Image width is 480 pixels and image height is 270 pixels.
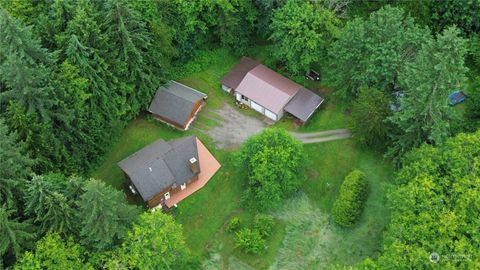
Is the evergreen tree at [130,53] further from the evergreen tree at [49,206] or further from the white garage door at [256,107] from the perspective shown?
the evergreen tree at [49,206]

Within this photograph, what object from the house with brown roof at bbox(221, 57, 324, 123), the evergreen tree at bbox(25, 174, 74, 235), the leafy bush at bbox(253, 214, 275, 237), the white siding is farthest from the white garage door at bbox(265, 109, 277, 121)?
the evergreen tree at bbox(25, 174, 74, 235)

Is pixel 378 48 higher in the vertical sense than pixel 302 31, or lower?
higher

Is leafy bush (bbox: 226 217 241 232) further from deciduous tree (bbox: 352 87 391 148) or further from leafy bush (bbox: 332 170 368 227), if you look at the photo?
deciduous tree (bbox: 352 87 391 148)

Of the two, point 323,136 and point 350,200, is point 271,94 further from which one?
point 350,200

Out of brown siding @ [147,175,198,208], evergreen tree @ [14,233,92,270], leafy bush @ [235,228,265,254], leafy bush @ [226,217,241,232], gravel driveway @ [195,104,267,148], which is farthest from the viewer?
gravel driveway @ [195,104,267,148]

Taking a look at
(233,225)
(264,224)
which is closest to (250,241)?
(264,224)

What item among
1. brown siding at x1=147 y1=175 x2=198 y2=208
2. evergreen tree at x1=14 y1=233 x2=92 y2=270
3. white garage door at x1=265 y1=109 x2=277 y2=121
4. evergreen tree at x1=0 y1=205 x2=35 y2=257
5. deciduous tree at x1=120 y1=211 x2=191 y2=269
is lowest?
brown siding at x1=147 y1=175 x2=198 y2=208
